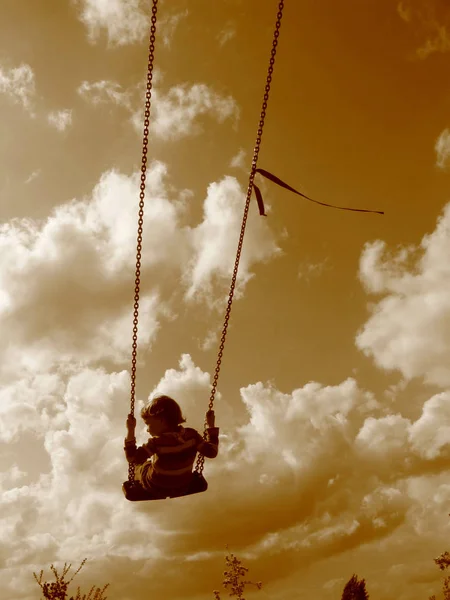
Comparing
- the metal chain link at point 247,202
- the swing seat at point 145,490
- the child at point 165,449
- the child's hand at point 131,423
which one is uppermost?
the metal chain link at point 247,202

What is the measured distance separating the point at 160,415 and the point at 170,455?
0.61 metres

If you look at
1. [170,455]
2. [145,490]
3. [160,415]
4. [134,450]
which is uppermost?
[160,415]

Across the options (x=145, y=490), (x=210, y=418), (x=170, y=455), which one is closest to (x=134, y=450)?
(x=170, y=455)

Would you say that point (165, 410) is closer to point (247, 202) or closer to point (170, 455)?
point (170, 455)

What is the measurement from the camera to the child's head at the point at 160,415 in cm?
654

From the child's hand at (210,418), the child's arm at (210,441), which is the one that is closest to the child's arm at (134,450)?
the child's arm at (210,441)

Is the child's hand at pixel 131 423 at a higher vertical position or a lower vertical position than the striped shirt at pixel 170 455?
higher

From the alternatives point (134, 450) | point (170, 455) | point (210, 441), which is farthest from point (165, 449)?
point (210, 441)

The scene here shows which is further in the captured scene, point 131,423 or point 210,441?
point 210,441

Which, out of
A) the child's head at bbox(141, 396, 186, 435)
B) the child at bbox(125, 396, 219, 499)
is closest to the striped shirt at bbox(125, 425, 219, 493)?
the child at bbox(125, 396, 219, 499)

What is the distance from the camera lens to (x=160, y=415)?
6547 mm

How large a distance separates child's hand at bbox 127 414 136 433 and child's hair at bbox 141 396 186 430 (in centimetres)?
16

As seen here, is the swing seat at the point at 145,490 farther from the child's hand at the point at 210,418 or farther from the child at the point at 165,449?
the child's hand at the point at 210,418

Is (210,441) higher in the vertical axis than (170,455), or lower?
higher
